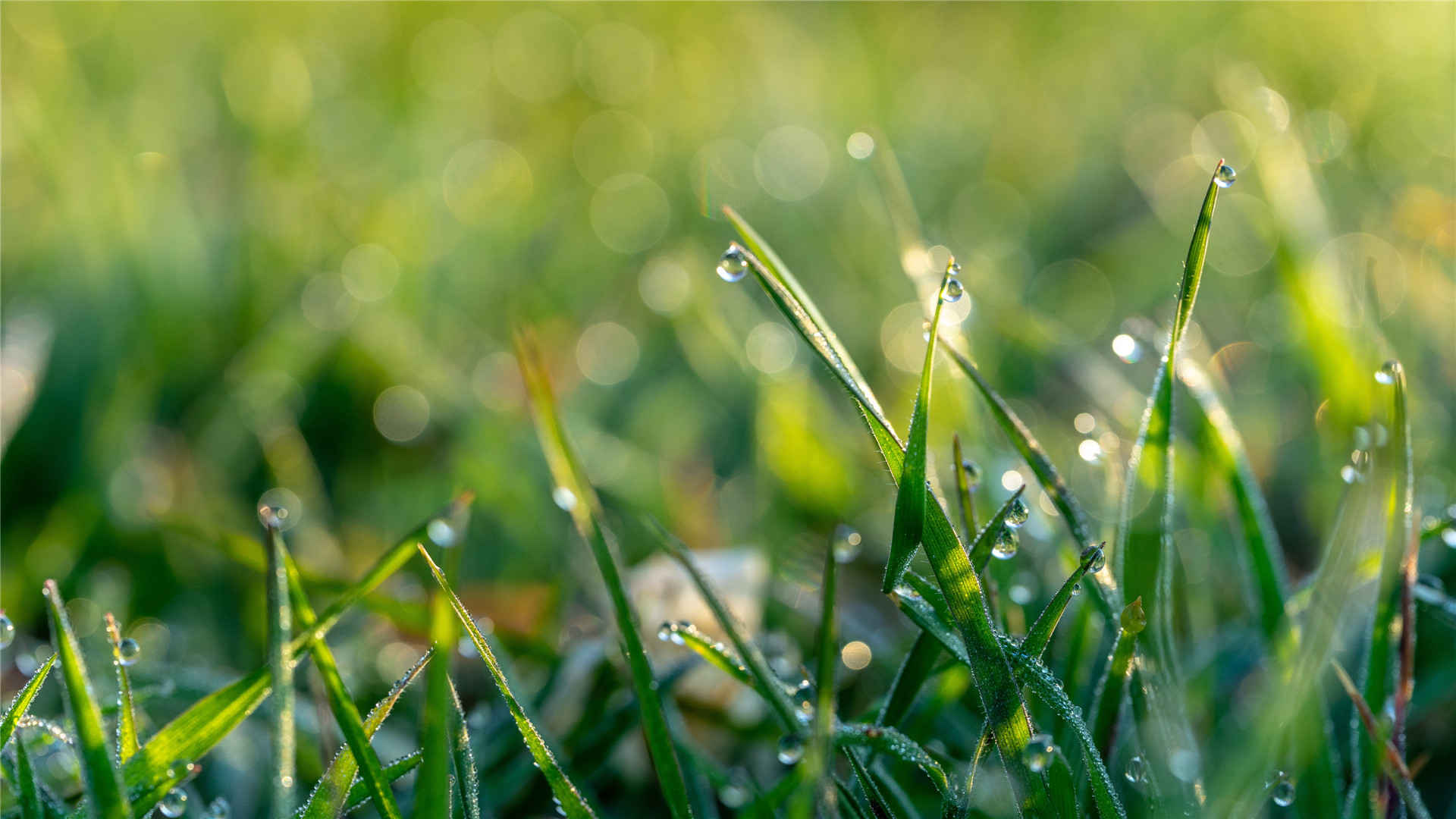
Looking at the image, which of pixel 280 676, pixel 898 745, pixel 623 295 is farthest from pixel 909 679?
pixel 623 295

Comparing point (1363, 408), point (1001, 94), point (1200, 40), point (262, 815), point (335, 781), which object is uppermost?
point (1200, 40)

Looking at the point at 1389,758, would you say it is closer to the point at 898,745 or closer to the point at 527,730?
the point at 898,745

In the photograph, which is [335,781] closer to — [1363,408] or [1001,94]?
[1363,408]

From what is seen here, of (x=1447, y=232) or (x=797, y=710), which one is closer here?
(x=797, y=710)

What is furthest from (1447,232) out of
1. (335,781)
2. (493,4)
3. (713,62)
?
(493,4)

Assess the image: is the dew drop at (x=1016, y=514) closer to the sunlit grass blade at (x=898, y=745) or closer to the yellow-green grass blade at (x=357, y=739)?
the sunlit grass blade at (x=898, y=745)

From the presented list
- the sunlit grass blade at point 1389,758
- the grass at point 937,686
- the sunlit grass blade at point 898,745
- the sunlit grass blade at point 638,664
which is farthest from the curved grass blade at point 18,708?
the sunlit grass blade at point 1389,758
